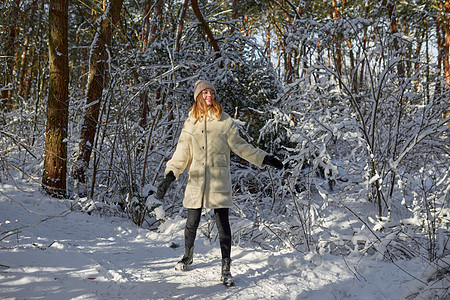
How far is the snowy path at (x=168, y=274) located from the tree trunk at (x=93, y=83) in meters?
2.36

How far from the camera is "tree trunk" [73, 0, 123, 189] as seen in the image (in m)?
5.78

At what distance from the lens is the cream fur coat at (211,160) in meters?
2.90

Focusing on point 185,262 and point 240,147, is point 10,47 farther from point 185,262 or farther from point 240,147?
point 185,262

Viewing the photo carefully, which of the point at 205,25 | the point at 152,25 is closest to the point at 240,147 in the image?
the point at 205,25

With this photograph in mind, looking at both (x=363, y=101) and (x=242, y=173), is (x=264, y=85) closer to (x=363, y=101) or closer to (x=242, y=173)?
(x=242, y=173)

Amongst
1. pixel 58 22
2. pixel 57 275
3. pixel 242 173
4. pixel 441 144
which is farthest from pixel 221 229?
pixel 58 22

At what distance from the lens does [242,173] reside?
7.09 metres

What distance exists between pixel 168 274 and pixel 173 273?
5 cm

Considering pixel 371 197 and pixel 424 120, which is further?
pixel 371 197

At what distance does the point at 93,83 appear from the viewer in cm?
624

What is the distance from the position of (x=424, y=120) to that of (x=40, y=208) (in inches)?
219

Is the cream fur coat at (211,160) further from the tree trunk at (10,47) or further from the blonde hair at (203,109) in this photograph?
the tree trunk at (10,47)

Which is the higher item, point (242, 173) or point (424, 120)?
point (424, 120)

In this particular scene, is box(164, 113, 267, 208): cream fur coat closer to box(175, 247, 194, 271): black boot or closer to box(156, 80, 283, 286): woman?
box(156, 80, 283, 286): woman
